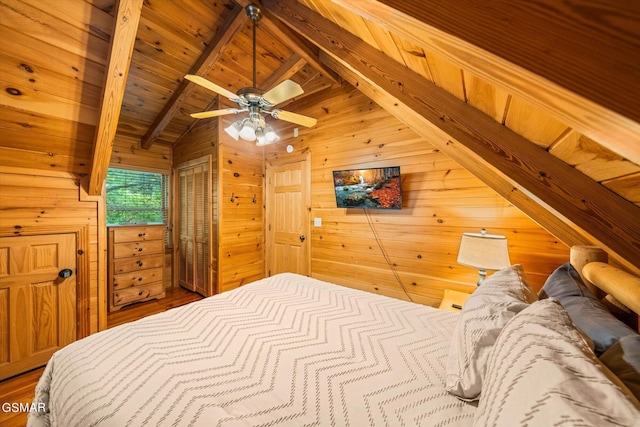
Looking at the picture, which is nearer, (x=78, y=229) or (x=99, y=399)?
(x=99, y=399)

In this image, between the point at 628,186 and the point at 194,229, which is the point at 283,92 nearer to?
the point at 628,186

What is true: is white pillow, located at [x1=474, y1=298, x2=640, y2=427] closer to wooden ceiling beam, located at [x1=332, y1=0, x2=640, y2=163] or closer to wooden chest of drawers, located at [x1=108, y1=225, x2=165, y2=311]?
wooden ceiling beam, located at [x1=332, y1=0, x2=640, y2=163]

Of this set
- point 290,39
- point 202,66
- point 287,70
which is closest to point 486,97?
point 290,39

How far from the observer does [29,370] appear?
192 cm

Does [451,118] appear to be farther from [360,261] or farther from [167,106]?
[167,106]

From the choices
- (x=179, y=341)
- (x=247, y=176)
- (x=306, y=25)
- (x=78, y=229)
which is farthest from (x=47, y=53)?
(x=247, y=176)

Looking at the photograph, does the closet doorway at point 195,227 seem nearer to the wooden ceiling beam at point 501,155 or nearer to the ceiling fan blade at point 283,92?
the ceiling fan blade at point 283,92

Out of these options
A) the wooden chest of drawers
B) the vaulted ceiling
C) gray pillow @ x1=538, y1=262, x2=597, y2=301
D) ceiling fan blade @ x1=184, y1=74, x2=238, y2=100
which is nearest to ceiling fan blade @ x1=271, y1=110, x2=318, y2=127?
ceiling fan blade @ x1=184, y1=74, x2=238, y2=100

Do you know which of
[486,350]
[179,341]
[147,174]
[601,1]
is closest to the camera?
[601,1]

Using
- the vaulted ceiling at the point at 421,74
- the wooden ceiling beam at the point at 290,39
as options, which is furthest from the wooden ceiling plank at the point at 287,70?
the wooden ceiling beam at the point at 290,39

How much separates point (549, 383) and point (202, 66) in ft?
11.2

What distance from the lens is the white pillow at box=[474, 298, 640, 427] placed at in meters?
0.40

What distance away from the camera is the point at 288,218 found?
357 centimetres

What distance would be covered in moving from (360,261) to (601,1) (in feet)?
8.96
